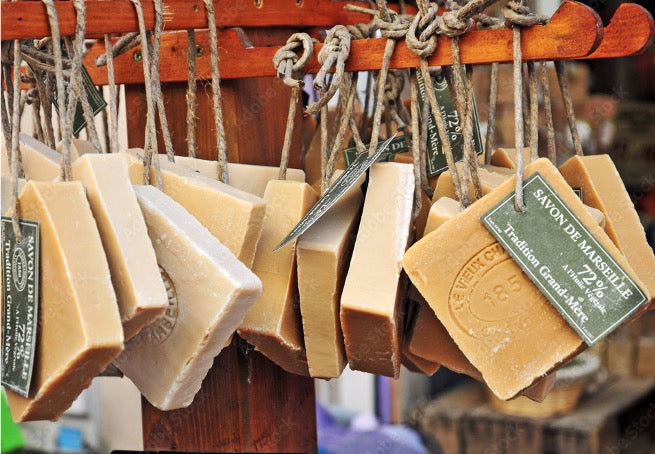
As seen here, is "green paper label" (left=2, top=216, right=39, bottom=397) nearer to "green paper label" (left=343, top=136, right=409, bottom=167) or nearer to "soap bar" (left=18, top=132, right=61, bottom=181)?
"soap bar" (left=18, top=132, right=61, bottom=181)

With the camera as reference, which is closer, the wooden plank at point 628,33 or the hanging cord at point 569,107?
the wooden plank at point 628,33

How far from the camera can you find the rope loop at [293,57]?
82 centimetres

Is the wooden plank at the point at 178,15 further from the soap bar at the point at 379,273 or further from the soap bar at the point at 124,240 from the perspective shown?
the soap bar at the point at 379,273

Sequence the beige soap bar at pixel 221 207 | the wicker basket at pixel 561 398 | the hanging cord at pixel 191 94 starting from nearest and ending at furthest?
the beige soap bar at pixel 221 207 < the hanging cord at pixel 191 94 < the wicker basket at pixel 561 398

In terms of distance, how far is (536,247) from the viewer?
2.37ft

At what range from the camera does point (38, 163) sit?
2.68 ft

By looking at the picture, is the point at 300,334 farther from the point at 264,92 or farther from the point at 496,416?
the point at 496,416

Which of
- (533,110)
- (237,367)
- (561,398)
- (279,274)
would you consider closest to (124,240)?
(279,274)

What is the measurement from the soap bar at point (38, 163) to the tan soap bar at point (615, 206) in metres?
0.50

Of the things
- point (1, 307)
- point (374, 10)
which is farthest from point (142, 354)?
point (374, 10)

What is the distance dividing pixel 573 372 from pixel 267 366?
1975mm

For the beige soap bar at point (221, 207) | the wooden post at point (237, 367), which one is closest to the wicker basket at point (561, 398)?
the wooden post at point (237, 367)

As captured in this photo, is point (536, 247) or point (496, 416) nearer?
point (536, 247)

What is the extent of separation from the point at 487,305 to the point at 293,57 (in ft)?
0.99
